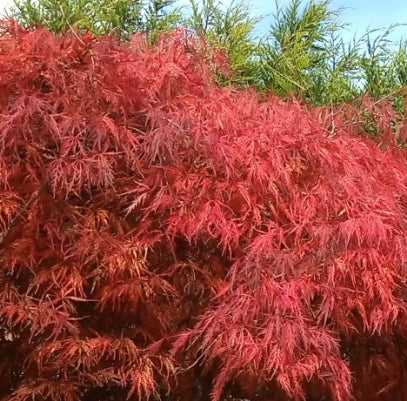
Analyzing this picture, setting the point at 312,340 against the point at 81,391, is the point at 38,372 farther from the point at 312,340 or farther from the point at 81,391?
the point at 312,340

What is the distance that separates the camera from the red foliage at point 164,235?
2.06m

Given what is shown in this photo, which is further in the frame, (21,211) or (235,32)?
(235,32)

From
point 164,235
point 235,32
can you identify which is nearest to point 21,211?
point 164,235

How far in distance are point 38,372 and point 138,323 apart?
301mm

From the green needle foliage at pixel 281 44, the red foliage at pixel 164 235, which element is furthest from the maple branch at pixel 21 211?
the green needle foliage at pixel 281 44

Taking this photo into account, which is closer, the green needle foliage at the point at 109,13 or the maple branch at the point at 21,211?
the maple branch at the point at 21,211

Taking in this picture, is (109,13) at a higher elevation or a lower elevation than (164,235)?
higher

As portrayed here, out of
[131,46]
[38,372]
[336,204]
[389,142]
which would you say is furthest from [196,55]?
[38,372]

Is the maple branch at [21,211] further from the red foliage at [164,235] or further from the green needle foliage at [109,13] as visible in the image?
the green needle foliage at [109,13]

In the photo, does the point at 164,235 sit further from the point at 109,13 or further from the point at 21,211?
the point at 109,13

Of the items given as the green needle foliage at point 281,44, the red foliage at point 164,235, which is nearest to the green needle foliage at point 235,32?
the green needle foliage at point 281,44

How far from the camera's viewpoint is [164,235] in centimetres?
215

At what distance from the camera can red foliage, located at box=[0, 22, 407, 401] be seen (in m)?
2.06

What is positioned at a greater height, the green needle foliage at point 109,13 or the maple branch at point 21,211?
the green needle foliage at point 109,13
